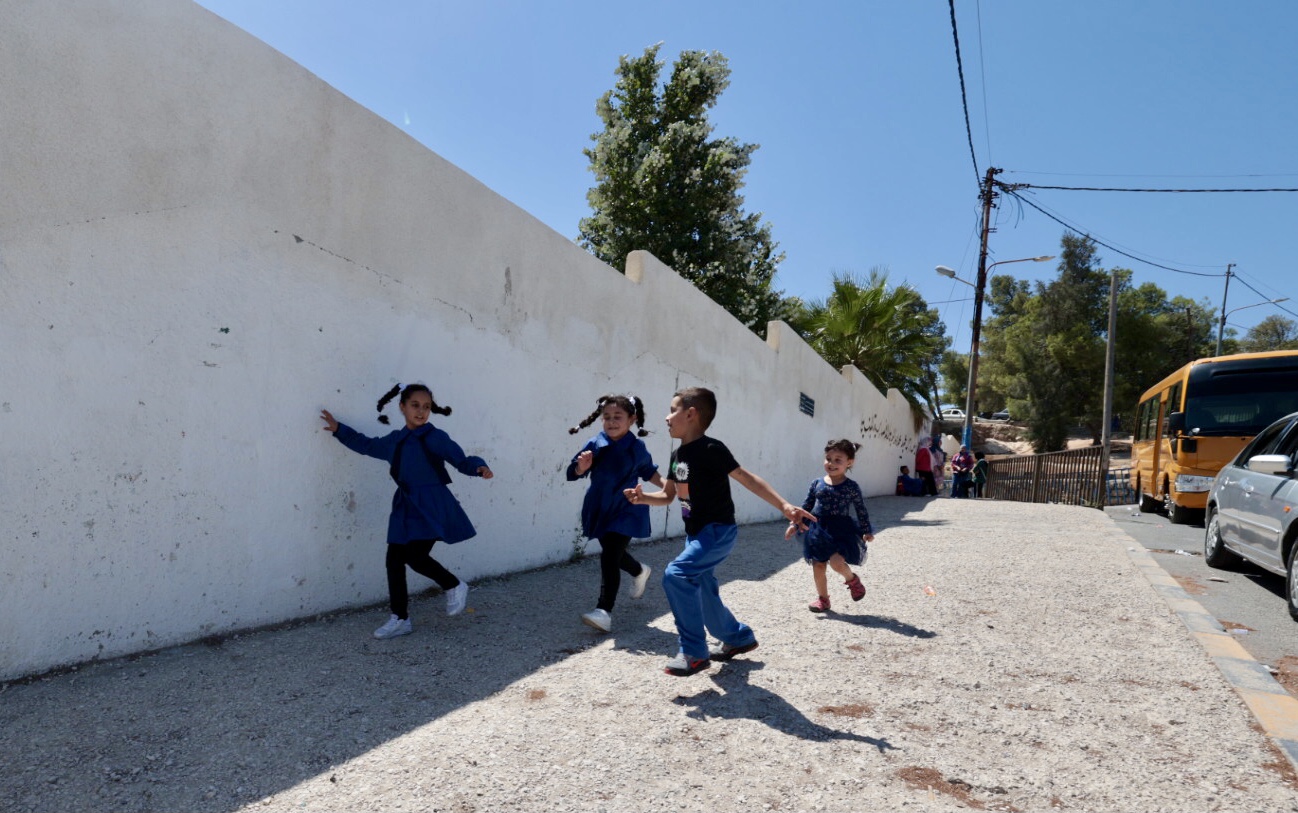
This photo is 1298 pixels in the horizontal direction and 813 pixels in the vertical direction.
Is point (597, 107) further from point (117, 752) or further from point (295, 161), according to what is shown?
point (117, 752)

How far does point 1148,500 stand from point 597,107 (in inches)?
492

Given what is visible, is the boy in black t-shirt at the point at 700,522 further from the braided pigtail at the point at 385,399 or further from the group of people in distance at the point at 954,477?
the group of people in distance at the point at 954,477

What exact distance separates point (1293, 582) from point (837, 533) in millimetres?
2943

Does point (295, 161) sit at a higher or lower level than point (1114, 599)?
higher

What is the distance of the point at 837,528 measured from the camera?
16.8 feet

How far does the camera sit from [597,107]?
16.9m

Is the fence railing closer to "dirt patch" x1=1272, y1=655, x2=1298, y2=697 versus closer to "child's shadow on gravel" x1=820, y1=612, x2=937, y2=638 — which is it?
"dirt patch" x1=1272, y1=655, x2=1298, y2=697

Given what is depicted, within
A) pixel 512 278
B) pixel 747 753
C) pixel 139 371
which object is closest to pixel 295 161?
pixel 139 371

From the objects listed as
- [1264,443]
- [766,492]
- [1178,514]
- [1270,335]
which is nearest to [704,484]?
[766,492]

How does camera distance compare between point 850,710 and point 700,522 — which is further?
point 700,522

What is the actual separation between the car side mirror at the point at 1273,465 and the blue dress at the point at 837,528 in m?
2.89

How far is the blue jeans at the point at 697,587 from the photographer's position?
11.8ft

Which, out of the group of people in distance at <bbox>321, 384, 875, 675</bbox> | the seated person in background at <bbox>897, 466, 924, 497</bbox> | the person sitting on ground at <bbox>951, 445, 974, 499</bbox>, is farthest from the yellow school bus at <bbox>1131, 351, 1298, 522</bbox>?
the seated person in background at <bbox>897, 466, 924, 497</bbox>

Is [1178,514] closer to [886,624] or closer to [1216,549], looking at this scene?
[1216,549]
